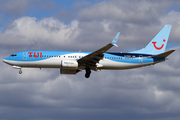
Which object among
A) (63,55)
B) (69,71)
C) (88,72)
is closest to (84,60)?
(88,72)

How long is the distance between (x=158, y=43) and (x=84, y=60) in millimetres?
16724

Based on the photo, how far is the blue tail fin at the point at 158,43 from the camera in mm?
64562

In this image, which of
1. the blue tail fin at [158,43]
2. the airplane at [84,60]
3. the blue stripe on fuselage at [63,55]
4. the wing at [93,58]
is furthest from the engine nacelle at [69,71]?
the blue tail fin at [158,43]

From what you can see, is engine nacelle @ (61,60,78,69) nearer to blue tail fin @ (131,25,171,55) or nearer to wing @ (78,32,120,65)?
wing @ (78,32,120,65)

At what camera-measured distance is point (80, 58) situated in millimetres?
59250

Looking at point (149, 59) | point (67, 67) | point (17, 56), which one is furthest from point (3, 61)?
point (149, 59)

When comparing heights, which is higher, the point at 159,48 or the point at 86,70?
the point at 159,48

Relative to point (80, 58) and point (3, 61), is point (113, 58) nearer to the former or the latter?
point (80, 58)

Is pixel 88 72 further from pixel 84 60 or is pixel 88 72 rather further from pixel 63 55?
pixel 63 55

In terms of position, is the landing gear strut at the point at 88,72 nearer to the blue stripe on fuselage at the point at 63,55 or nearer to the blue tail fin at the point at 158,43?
the blue stripe on fuselage at the point at 63,55

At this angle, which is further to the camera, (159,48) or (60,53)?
(159,48)

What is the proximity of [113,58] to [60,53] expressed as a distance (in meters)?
9.84

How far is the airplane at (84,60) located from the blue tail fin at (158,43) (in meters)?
0.22

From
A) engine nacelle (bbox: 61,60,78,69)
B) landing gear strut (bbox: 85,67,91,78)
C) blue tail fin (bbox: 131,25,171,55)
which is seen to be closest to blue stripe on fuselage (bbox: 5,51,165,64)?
engine nacelle (bbox: 61,60,78,69)
